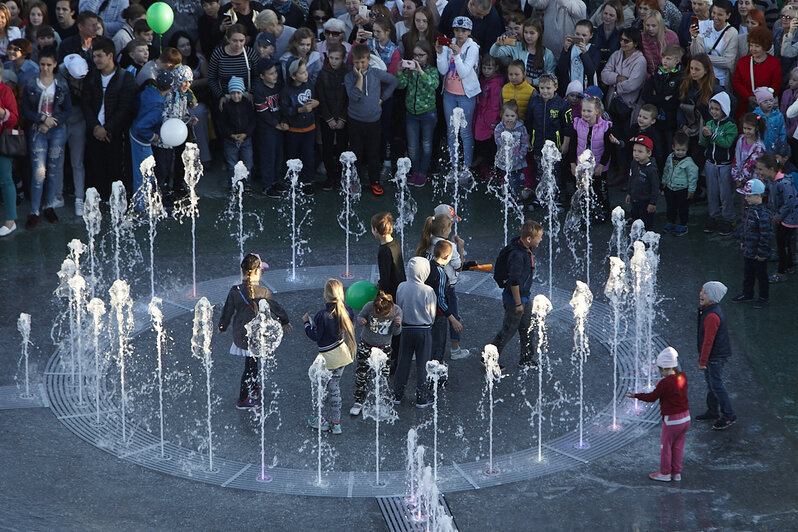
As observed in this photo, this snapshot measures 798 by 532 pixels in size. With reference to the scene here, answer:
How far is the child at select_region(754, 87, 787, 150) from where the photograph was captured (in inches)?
591

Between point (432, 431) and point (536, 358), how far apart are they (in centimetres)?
177

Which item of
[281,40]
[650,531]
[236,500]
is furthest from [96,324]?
[281,40]

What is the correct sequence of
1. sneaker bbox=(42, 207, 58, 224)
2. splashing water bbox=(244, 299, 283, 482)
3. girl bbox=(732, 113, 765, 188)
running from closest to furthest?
1. splashing water bbox=(244, 299, 283, 482)
2. girl bbox=(732, 113, 765, 188)
3. sneaker bbox=(42, 207, 58, 224)

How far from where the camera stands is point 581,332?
12.8 m

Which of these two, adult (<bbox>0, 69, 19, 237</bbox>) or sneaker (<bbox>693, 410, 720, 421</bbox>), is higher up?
adult (<bbox>0, 69, 19, 237</bbox>)

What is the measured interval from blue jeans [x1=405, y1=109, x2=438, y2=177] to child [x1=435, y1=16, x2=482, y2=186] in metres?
0.26

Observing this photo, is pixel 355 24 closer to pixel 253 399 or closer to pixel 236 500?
pixel 253 399

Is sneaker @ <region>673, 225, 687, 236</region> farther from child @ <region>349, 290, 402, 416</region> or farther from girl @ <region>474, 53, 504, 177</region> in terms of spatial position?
child @ <region>349, 290, 402, 416</region>

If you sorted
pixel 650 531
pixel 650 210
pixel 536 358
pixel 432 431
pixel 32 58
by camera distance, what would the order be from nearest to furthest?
pixel 650 531 → pixel 432 431 → pixel 536 358 → pixel 650 210 → pixel 32 58

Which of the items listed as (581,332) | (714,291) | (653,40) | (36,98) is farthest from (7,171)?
(714,291)

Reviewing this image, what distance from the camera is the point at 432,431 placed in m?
10.9

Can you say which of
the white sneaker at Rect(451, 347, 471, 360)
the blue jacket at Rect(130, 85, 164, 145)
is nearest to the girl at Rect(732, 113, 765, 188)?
the white sneaker at Rect(451, 347, 471, 360)

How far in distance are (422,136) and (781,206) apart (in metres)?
5.28

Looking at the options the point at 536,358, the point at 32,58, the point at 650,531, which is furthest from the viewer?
the point at 32,58
